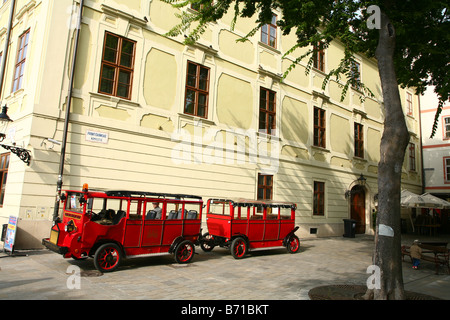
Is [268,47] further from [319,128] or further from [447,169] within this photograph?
[447,169]

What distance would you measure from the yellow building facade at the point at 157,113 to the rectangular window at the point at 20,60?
8 cm

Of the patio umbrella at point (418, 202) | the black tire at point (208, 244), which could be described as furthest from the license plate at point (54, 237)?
the patio umbrella at point (418, 202)

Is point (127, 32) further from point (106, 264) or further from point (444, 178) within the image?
point (444, 178)

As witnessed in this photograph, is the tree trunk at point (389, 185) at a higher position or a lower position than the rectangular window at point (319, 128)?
lower

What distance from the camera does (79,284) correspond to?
249 inches

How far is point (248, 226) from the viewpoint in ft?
35.8

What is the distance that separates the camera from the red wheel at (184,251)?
893 centimetres

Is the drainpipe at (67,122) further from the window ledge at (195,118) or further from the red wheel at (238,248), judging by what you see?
the red wheel at (238,248)

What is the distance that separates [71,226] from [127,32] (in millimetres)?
7464

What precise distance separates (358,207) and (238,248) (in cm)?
1372

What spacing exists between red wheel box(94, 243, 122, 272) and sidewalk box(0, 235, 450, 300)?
20cm

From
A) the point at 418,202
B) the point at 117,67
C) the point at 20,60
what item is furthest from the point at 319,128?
the point at 20,60

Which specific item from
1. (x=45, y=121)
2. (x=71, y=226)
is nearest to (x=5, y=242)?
(x=71, y=226)

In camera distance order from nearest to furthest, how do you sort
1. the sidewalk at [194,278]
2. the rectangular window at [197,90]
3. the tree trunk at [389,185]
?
the tree trunk at [389,185]
the sidewalk at [194,278]
the rectangular window at [197,90]
